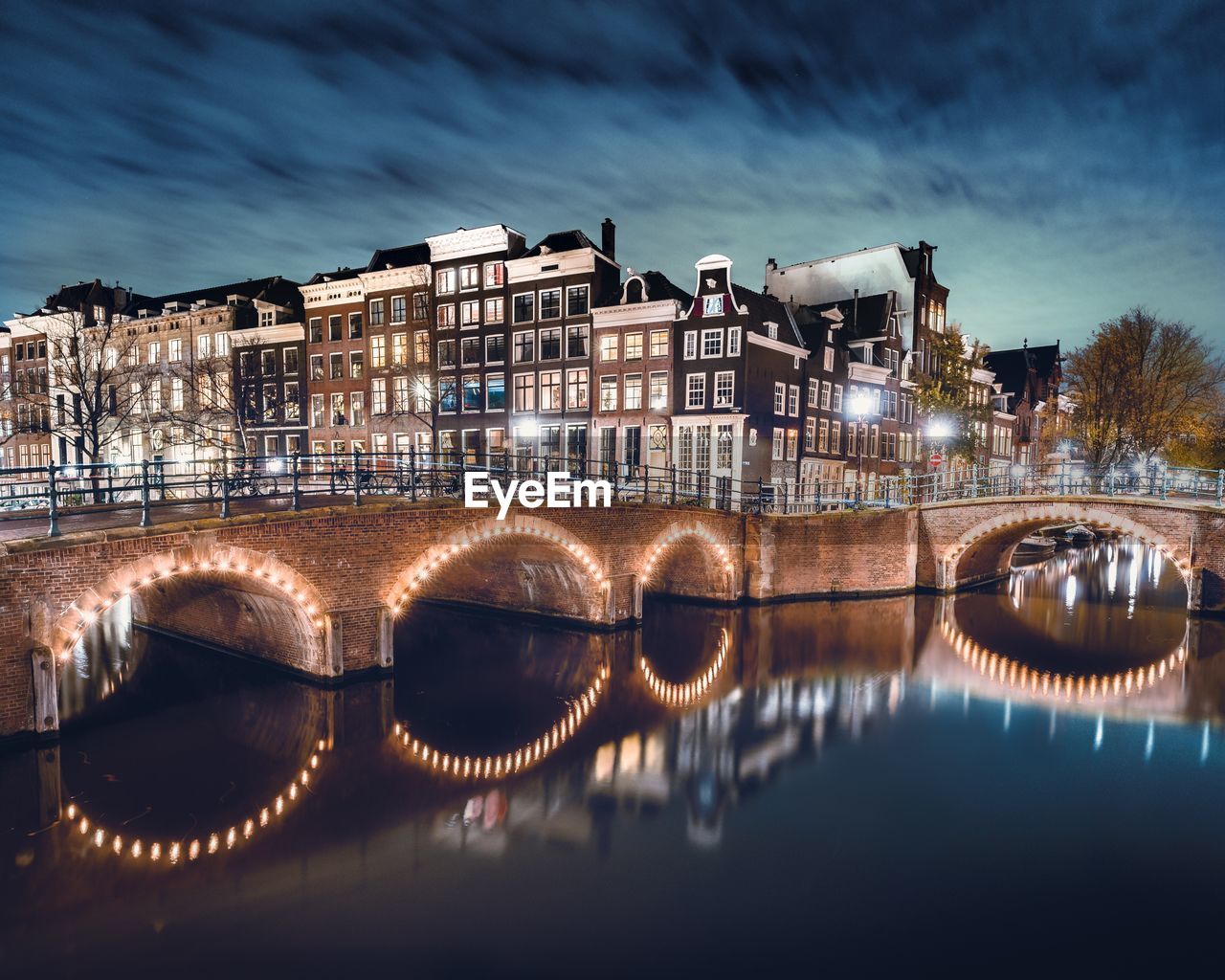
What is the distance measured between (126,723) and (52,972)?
723cm

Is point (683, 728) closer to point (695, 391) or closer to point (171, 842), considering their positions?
point (171, 842)

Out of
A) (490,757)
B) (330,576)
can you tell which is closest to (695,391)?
(330,576)

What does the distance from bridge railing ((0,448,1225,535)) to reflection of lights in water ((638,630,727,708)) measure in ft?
15.8

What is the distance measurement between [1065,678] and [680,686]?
31.1 ft

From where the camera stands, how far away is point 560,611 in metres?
20.7

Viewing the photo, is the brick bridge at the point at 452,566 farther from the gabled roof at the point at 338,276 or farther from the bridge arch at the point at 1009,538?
the gabled roof at the point at 338,276

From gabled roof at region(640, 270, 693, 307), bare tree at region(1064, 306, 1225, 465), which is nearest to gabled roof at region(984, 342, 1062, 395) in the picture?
bare tree at region(1064, 306, 1225, 465)

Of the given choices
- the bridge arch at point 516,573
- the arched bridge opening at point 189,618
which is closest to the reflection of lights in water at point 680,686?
the bridge arch at point 516,573

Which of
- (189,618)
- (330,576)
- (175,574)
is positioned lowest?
(189,618)

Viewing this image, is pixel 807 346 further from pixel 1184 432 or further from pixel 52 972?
pixel 52 972

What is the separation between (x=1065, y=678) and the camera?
55.6 feet

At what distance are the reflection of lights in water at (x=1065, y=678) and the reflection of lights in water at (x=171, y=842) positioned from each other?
1317 cm

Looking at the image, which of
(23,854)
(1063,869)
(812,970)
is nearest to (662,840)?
(812,970)

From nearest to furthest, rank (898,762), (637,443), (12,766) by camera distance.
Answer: (12,766), (898,762), (637,443)
